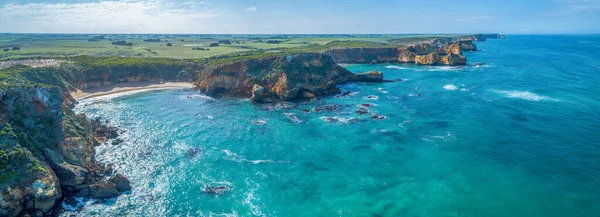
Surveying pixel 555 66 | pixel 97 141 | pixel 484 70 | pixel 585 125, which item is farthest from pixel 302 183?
pixel 555 66

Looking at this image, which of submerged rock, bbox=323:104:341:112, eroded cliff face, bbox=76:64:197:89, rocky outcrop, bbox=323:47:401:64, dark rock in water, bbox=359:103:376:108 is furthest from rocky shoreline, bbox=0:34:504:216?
rocky outcrop, bbox=323:47:401:64

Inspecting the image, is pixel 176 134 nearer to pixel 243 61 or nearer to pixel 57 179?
pixel 57 179

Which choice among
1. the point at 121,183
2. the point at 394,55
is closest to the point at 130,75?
the point at 121,183

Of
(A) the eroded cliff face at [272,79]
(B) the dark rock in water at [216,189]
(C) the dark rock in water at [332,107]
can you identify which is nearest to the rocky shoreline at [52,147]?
(A) the eroded cliff face at [272,79]

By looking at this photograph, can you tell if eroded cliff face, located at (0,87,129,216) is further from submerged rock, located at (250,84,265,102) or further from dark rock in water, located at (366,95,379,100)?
dark rock in water, located at (366,95,379,100)

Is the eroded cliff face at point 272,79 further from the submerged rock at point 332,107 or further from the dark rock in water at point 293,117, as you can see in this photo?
the dark rock in water at point 293,117
